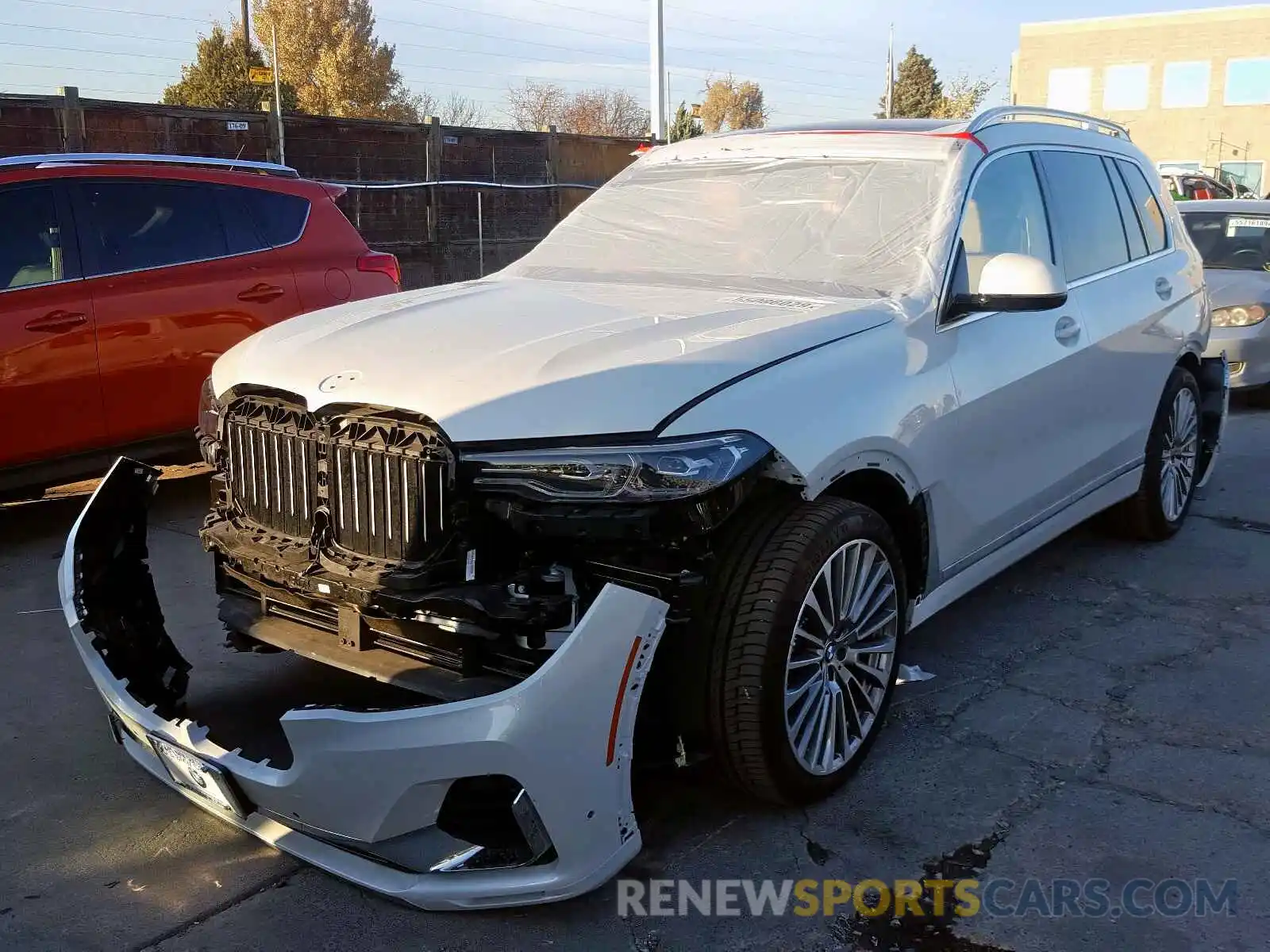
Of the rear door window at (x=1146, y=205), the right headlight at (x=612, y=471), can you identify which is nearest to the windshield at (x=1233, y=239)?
the rear door window at (x=1146, y=205)

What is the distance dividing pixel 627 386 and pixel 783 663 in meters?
0.78

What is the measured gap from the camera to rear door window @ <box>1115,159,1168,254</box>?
544cm

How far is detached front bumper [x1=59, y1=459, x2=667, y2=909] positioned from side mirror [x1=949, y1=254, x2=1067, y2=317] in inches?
66.3

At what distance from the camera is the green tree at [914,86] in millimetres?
65062

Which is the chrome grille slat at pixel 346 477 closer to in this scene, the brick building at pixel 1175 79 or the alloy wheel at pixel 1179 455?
the alloy wheel at pixel 1179 455

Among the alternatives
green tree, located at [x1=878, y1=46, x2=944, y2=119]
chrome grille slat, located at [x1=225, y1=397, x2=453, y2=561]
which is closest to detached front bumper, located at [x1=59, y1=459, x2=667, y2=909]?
chrome grille slat, located at [x1=225, y1=397, x2=453, y2=561]

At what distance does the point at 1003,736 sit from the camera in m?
3.81

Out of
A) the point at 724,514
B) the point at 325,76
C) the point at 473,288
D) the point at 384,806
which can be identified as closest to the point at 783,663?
the point at 724,514

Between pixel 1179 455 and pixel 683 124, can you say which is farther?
pixel 683 124

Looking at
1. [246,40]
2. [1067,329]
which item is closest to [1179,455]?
[1067,329]

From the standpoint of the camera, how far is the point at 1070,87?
49.8m

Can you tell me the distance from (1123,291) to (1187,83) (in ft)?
161

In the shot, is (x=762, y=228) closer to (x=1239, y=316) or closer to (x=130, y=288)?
(x=130, y=288)

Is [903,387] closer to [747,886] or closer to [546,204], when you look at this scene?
[747,886]
